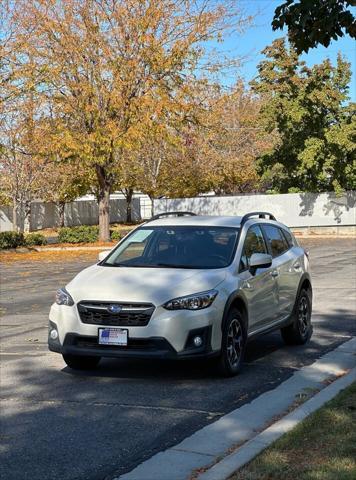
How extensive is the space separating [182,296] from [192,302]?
12 cm

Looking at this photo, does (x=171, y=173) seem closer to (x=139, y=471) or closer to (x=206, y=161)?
(x=206, y=161)

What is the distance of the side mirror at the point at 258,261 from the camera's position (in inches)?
320

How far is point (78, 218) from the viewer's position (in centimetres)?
6712

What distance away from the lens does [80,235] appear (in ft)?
119

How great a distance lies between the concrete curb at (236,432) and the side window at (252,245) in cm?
136

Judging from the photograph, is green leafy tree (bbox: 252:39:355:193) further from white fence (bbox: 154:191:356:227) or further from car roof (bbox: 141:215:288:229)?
car roof (bbox: 141:215:288:229)

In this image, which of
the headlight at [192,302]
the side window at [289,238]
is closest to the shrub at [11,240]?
the side window at [289,238]

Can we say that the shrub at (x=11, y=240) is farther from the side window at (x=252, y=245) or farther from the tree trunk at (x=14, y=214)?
the side window at (x=252, y=245)

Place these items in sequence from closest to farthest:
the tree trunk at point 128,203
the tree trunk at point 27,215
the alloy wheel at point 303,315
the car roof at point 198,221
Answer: the car roof at point 198,221 < the alloy wheel at point 303,315 < the tree trunk at point 27,215 < the tree trunk at point 128,203

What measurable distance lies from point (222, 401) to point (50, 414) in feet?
5.15

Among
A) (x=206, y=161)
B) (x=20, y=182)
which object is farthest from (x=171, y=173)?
(x=20, y=182)

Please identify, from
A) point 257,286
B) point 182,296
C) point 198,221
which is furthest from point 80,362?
point 198,221

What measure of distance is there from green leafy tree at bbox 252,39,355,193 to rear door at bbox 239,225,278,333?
29805 millimetres

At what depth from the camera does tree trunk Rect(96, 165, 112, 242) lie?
34.1 metres
